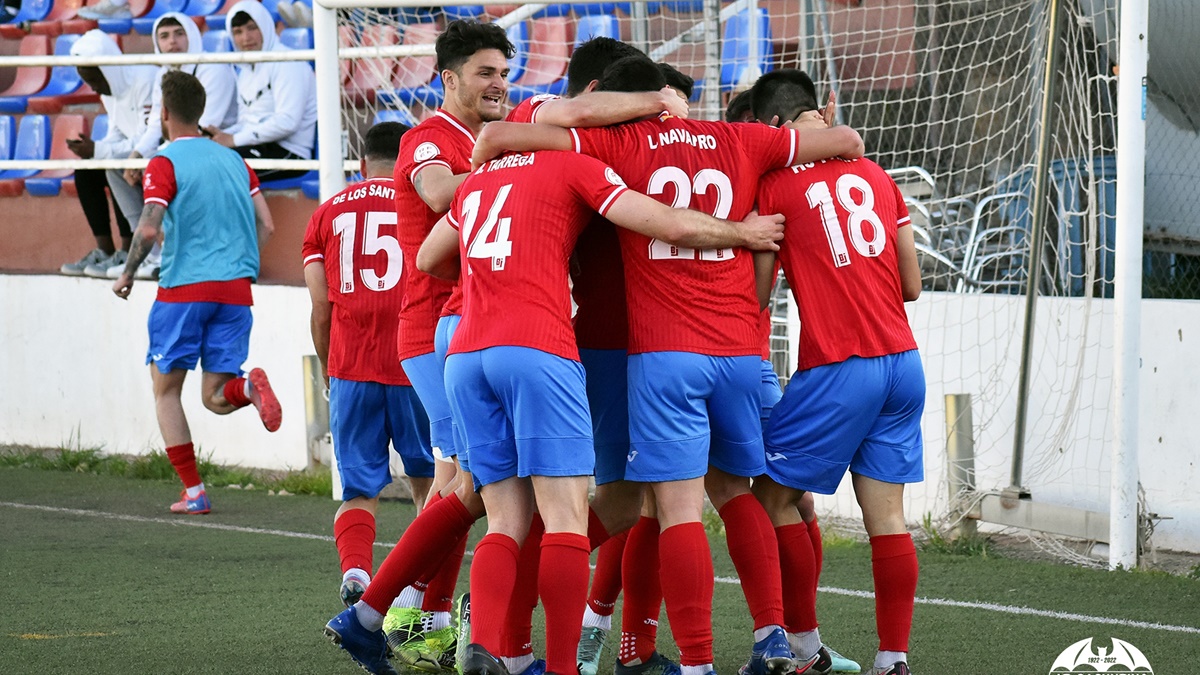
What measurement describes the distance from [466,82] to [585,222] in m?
0.86

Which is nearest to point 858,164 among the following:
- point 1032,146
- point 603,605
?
point 603,605

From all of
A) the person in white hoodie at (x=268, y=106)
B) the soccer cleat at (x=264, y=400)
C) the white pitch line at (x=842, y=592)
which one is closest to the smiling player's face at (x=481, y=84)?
the white pitch line at (x=842, y=592)

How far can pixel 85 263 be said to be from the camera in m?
10.8

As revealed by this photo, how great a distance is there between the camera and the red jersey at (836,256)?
4.45 m

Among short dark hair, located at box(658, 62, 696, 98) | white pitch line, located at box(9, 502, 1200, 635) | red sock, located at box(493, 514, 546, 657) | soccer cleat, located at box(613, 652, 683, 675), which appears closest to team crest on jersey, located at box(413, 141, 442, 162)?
short dark hair, located at box(658, 62, 696, 98)

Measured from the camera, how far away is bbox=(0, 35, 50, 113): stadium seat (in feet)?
42.1

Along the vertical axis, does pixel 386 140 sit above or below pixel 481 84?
below

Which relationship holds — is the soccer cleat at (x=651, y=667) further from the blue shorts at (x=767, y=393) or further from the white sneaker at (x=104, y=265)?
the white sneaker at (x=104, y=265)

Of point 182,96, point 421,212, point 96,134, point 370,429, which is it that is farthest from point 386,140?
point 96,134

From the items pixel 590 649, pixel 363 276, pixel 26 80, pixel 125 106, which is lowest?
pixel 590 649

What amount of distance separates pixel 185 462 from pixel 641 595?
13.9 feet

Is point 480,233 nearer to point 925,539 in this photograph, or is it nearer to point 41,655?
point 41,655

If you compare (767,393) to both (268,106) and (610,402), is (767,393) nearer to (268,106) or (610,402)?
(610,402)

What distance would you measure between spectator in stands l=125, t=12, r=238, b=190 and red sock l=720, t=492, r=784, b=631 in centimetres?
714
